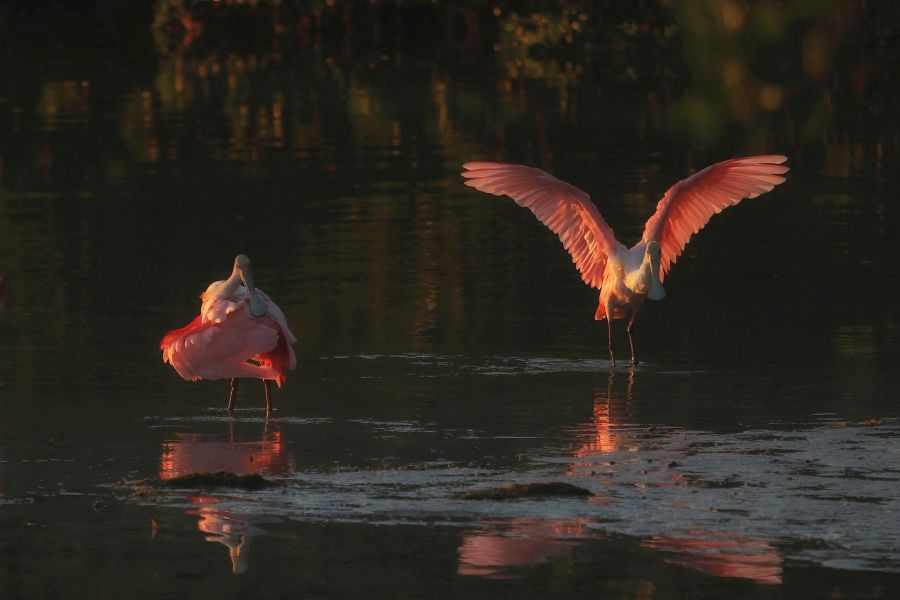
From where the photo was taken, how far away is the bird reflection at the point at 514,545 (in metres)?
8.43

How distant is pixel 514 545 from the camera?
872cm

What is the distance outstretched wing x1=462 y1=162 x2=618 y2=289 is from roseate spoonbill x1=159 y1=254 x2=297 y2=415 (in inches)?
121

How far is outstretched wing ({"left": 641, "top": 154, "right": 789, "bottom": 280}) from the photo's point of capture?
48.6ft

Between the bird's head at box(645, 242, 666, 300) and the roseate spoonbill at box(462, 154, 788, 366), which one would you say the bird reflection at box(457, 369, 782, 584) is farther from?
the roseate spoonbill at box(462, 154, 788, 366)

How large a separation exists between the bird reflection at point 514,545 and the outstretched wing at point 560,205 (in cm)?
603

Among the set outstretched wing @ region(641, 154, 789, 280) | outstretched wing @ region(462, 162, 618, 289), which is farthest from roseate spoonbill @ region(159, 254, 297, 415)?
outstretched wing @ region(641, 154, 789, 280)

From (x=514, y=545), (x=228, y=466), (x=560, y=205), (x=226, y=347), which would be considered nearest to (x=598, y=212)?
(x=560, y=205)

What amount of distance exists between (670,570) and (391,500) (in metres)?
1.68

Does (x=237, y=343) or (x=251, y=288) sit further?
(x=251, y=288)

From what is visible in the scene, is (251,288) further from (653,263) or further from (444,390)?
(653,263)

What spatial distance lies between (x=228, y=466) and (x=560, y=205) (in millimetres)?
5130

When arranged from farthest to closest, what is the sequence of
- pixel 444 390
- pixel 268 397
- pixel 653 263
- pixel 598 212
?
1. pixel 598 212
2. pixel 653 263
3. pixel 444 390
4. pixel 268 397

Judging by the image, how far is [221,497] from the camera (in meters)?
9.59

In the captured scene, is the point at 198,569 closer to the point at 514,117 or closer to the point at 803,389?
the point at 803,389
